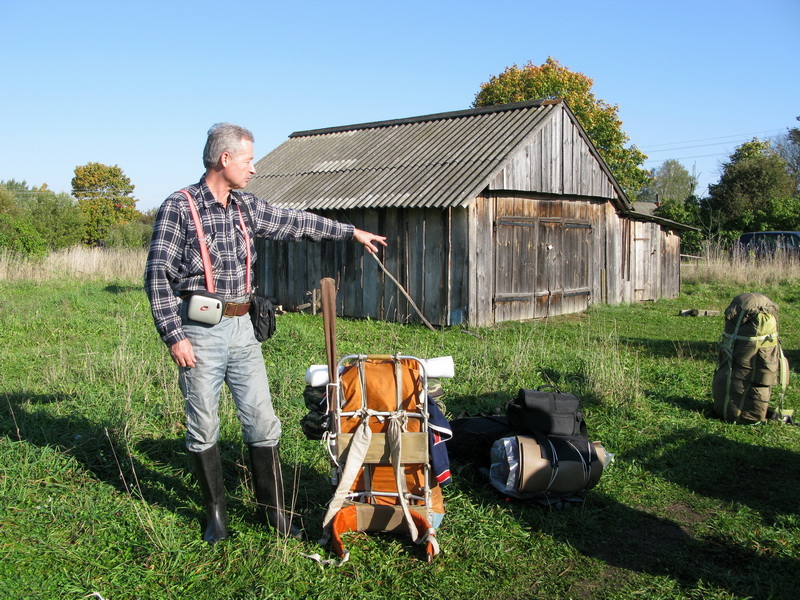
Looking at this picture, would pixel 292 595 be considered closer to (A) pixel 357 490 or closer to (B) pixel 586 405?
(A) pixel 357 490

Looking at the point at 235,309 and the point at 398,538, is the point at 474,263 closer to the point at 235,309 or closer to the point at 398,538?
the point at 398,538

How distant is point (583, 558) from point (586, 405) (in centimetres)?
283

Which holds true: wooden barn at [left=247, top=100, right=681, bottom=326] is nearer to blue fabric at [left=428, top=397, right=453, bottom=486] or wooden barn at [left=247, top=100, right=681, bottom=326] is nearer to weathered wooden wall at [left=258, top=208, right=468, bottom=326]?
weathered wooden wall at [left=258, top=208, right=468, bottom=326]

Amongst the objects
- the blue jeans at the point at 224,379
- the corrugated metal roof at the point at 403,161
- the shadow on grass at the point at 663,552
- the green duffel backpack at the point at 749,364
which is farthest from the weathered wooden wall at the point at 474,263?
the blue jeans at the point at 224,379

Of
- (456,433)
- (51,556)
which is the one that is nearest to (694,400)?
(456,433)

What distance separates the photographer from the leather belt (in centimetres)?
358

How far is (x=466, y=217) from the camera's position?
1200 cm

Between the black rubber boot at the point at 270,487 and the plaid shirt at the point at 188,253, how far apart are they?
81 cm

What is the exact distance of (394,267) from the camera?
1285 centimetres

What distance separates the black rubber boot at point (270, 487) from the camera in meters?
3.77

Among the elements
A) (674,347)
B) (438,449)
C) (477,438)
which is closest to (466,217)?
(674,347)

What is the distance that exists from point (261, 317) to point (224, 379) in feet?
1.24

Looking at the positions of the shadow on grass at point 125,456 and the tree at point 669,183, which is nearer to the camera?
the shadow on grass at point 125,456

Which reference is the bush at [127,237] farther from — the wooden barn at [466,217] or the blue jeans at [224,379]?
the blue jeans at [224,379]
